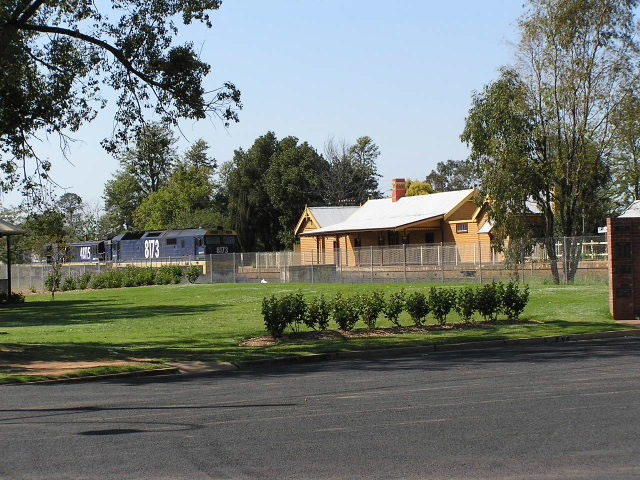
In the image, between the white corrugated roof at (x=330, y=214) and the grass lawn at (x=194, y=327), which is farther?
the white corrugated roof at (x=330, y=214)

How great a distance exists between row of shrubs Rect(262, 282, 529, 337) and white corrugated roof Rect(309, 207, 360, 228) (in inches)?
1833

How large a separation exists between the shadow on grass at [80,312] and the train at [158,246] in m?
19.3

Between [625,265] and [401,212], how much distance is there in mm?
40404

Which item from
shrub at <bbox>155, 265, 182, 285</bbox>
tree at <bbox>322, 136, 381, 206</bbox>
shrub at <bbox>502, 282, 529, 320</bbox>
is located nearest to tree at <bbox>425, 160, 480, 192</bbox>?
tree at <bbox>322, 136, 381, 206</bbox>

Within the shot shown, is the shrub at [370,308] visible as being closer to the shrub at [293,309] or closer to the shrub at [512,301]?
the shrub at [293,309]

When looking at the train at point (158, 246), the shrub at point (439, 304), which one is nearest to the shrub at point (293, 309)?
the shrub at point (439, 304)

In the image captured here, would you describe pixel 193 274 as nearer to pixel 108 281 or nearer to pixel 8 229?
pixel 108 281

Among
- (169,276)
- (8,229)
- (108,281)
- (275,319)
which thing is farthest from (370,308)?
(108,281)

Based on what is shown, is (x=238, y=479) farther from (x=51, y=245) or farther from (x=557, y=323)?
(x=51, y=245)

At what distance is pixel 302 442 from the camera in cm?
853

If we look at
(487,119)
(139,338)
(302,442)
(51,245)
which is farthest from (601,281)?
(51,245)

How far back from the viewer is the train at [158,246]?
2427 inches

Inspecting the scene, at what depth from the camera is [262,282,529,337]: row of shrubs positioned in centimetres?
2033

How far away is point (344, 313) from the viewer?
69.0 ft
